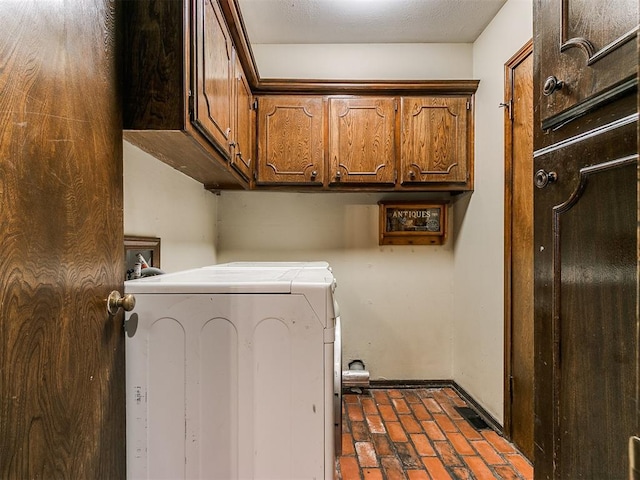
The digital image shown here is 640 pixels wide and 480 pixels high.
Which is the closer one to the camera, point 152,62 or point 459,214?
point 152,62

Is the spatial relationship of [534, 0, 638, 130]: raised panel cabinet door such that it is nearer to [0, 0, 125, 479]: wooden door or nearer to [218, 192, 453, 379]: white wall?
[0, 0, 125, 479]: wooden door

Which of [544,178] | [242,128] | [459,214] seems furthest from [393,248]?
[544,178]

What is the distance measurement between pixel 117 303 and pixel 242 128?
1.41 m

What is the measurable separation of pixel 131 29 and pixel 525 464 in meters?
2.51

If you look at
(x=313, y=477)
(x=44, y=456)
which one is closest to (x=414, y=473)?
(x=313, y=477)

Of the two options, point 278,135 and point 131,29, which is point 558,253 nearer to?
point 131,29

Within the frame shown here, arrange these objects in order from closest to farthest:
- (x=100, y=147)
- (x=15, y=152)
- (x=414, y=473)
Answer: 1. (x=15, y=152)
2. (x=100, y=147)
3. (x=414, y=473)

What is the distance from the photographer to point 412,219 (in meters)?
2.69

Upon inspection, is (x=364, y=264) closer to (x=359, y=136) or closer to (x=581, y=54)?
(x=359, y=136)

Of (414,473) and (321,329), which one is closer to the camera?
(321,329)

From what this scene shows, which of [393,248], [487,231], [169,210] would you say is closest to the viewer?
[169,210]

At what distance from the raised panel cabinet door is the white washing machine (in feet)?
2.53

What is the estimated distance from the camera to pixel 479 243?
2316 mm

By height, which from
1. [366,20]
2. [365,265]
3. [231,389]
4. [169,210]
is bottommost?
[231,389]
